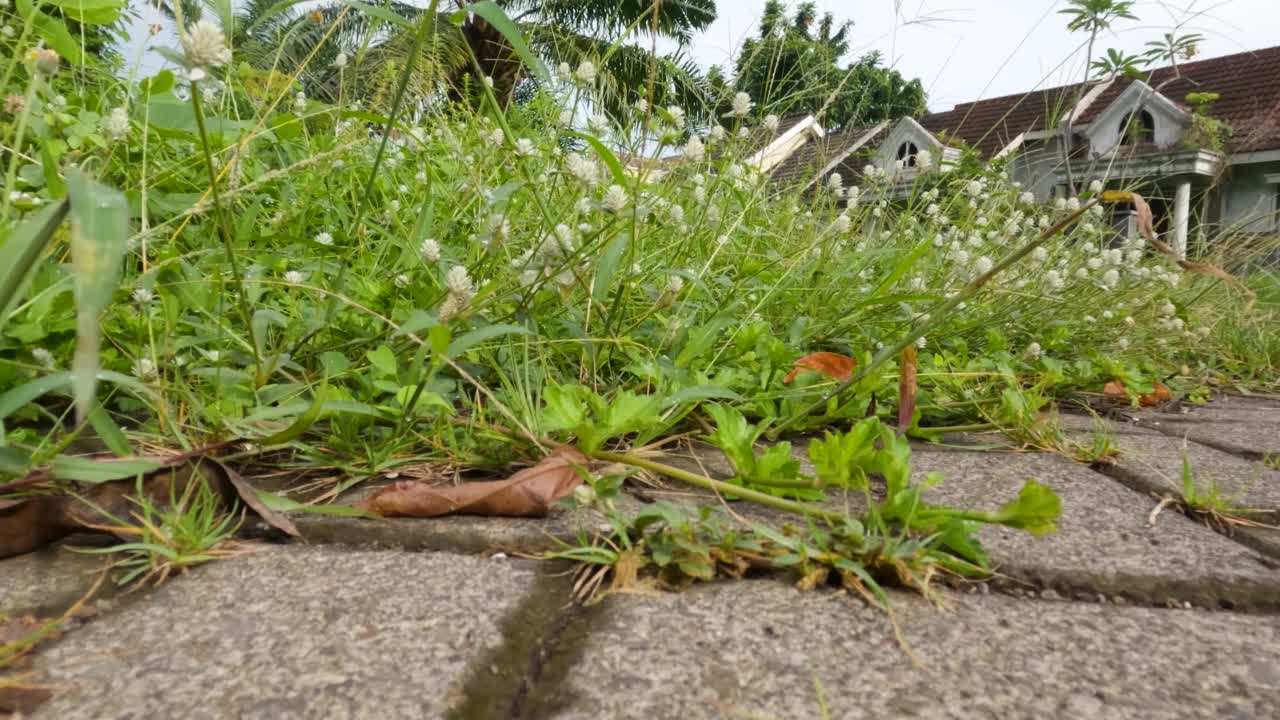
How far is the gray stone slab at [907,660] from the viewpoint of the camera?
0.52 metres

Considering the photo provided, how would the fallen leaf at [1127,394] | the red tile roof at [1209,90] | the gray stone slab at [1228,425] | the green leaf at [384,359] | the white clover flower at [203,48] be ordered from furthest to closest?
the red tile roof at [1209,90], the fallen leaf at [1127,394], the gray stone slab at [1228,425], the green leaf at [384,359], the white clover flower at [203,48]

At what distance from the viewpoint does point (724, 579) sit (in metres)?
0.72

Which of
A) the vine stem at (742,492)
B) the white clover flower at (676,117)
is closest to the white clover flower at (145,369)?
the vine stem at (742,492)

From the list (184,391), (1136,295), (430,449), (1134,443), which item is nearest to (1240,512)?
(1134,443)

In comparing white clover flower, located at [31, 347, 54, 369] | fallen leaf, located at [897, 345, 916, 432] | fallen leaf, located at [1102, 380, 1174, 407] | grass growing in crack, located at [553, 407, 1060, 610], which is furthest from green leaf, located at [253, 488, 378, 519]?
fallen leaf, located at [1102, 380, 1174, 407]

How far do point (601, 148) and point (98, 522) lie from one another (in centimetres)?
69

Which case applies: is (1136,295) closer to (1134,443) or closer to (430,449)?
(1134,443)

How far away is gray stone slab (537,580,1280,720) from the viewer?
0.52m

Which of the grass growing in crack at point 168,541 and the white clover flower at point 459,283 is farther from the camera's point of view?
the white clover flower at point 459,283

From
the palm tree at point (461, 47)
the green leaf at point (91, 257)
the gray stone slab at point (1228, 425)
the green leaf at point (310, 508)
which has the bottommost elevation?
the gray stone slab at point (1228, 425)

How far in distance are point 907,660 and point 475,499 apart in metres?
0.50

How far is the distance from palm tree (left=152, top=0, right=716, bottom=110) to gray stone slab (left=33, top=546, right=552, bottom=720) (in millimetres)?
557

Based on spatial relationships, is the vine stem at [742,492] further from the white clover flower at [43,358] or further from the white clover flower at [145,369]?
the white clover flower at [43,358]

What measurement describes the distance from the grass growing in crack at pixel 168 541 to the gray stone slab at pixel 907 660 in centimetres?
40
